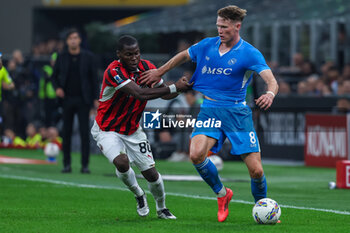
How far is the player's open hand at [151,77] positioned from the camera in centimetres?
984

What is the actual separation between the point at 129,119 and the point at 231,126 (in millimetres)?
1126

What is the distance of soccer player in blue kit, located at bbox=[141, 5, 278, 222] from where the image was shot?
960 cm

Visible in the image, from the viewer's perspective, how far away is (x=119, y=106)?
10023 millimetres

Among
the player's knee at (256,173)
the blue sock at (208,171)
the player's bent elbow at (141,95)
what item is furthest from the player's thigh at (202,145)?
the player's bent elbow at (141,95)

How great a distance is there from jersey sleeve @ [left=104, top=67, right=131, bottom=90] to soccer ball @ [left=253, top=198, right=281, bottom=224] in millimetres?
1893

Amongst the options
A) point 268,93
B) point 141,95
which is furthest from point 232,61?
point 141,95

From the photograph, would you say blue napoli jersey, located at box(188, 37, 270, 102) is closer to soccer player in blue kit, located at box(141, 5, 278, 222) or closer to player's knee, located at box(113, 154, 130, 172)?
soccer player in blue kit, located at box(141, 5, 278, 222)

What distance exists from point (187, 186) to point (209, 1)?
19.1 m

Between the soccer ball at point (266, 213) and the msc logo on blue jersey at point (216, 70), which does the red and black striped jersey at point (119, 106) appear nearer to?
the msc logo on blue jersey at point (216, 70)

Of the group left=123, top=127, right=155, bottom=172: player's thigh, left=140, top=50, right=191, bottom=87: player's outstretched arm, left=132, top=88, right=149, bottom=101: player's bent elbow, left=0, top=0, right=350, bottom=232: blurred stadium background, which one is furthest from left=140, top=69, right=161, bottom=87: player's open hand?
left=0, top=0, right=350, bottom=232: blurred stadium background

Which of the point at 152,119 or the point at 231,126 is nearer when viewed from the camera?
the point at 231,126

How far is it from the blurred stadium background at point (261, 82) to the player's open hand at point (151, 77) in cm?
185

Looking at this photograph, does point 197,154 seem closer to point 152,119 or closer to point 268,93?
point 268,93

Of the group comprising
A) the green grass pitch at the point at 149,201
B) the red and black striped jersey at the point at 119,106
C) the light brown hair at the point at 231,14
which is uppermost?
the light brown hair at the point at 231,14
